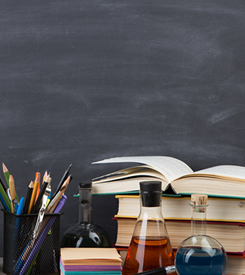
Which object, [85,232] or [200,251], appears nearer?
[200,251]

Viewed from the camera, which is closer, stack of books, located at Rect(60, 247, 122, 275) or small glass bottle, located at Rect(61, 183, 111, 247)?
stack of books, located at Rect(60, 247, 122, 275)

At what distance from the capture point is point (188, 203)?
72 centimetres

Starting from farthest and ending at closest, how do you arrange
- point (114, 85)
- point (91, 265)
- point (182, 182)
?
point (114, 85) → point (182, 182) → point (91, 265)

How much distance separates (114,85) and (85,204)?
0.38 m

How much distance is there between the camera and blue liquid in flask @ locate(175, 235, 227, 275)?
0.63 m

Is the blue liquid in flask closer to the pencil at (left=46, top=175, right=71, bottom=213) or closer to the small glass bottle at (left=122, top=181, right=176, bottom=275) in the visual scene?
the small glass bottle at (left=122, top=181, right=176, bottom=275)

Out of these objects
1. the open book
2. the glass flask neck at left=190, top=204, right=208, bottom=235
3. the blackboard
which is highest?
the blackboard

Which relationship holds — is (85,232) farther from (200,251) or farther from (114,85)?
(114,85)

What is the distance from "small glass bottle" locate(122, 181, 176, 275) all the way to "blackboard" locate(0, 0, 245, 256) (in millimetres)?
302

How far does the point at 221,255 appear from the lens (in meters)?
0.65

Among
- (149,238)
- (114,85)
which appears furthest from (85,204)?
(114,85)

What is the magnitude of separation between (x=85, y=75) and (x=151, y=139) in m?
0.26

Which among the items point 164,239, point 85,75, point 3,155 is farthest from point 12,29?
point 164,239

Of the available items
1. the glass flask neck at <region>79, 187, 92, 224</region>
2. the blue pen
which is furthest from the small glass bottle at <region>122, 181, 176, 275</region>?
the blue pen
